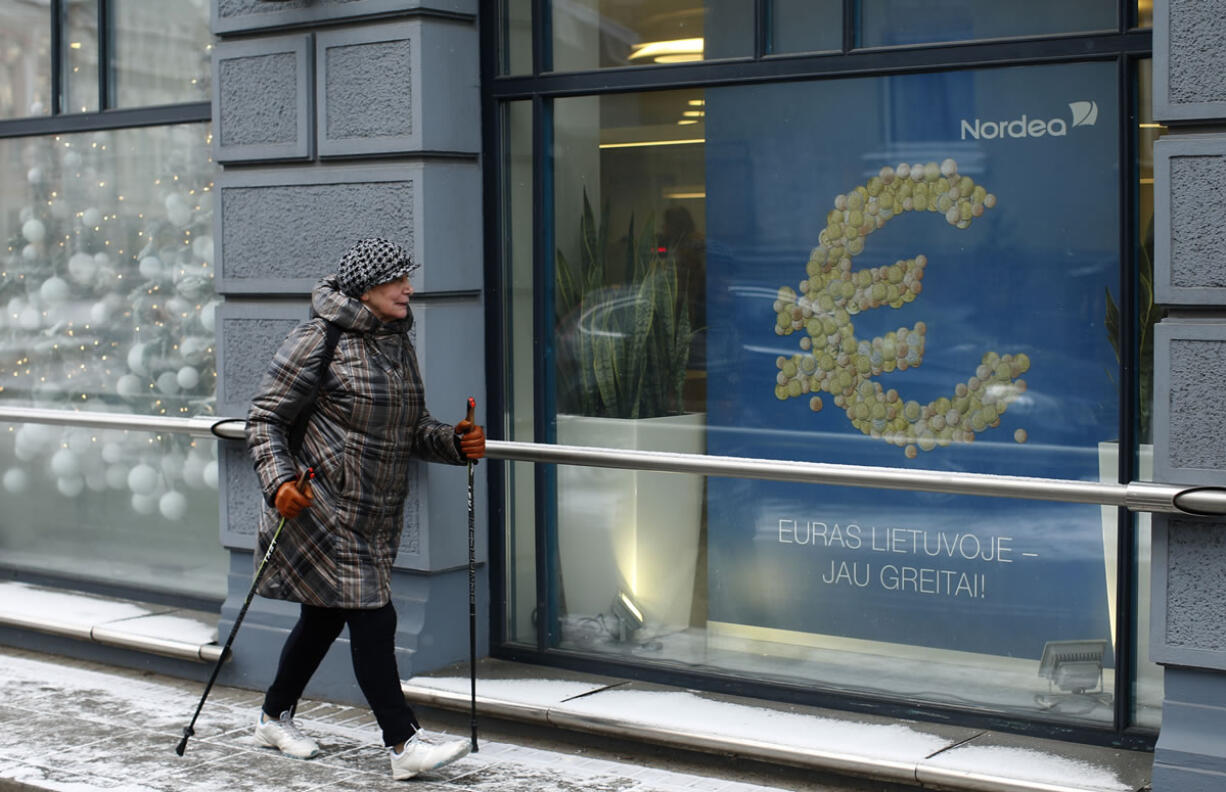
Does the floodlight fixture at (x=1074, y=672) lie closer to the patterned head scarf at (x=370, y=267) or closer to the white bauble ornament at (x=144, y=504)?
the patterned head scarf at (x=370, y=267)

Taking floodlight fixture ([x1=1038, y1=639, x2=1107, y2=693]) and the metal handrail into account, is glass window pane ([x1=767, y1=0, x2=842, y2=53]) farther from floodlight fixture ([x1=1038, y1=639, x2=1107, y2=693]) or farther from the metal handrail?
floodlight fixture ([x1=1038, y1=639, x2=1107, y2=693])

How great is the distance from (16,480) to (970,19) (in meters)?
5.95

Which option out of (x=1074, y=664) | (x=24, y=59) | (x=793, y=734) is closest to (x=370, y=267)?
(x=793, y=734)

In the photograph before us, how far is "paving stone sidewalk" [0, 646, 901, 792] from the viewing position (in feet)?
19.9

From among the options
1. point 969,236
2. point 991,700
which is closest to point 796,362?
point 969,236

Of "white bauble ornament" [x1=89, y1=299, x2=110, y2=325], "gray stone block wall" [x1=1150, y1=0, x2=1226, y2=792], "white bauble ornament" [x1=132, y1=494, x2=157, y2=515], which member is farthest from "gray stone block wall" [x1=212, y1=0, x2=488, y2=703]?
"gray stone block wall" [x1=1150, y1=0, x2=1226, y2=792]

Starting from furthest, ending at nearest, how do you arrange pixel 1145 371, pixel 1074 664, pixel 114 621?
pixel 114 621
pixel 1074 664
pixel 1145 371

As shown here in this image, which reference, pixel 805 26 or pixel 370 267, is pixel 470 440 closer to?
pixel 370 267

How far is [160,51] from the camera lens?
8602mm

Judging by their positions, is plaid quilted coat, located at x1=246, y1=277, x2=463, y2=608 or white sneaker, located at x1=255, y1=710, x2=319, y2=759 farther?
white sneaker, located at x1=255, y1=710, x2=319, y2=759

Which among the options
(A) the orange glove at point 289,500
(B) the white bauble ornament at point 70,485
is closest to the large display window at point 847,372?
(A) the orange glove at point 289,500

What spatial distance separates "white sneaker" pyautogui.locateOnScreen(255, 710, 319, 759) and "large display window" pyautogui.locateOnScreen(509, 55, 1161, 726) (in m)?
1.33

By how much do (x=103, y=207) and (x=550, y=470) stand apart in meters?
3.09

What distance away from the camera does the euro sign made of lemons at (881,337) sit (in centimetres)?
633
